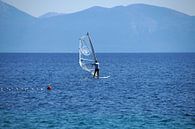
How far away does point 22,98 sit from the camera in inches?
3115

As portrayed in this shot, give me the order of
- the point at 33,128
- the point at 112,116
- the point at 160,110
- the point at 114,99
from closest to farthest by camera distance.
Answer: the point at 33,128
the point at 112,116
the point at 160,110
the point at 114,99

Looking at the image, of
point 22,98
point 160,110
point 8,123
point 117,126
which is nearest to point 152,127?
point 117,126

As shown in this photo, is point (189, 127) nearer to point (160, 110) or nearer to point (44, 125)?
point (160, 110)

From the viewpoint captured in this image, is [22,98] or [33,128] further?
[22,98]

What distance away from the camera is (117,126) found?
56.4m

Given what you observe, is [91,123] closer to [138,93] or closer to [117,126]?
[117,126]

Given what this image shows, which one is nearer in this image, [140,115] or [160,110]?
[140,115]

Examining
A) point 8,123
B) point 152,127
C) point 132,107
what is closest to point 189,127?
point 152,127

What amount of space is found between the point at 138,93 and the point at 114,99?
10.4m

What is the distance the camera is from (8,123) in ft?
188

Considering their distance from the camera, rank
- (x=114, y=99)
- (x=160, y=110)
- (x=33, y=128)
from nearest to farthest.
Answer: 1. (x=33, y=128)
2. (x=160, y=110)
3. (x=114, y=99)

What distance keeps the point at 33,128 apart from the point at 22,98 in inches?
965

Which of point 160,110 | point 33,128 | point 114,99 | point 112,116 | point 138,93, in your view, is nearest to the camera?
point 33,128

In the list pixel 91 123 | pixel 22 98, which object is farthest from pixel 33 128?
pixel 22 98
